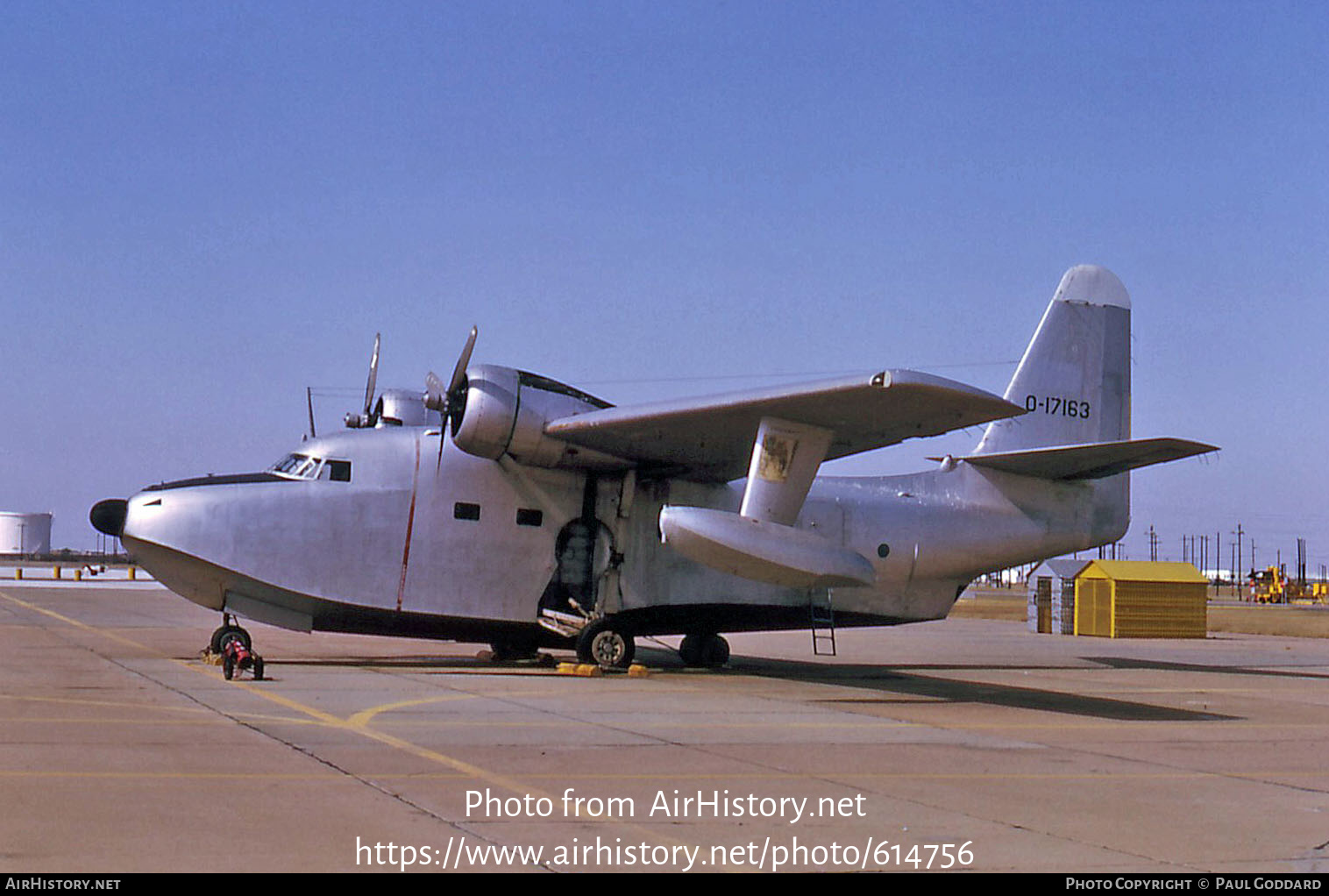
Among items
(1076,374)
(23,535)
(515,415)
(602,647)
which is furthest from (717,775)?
(23,535)

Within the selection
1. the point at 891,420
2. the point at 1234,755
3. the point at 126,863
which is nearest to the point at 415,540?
the point at 891,420

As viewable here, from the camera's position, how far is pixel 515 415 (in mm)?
18219

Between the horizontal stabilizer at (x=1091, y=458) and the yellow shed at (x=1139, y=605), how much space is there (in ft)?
59.3

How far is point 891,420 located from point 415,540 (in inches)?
275

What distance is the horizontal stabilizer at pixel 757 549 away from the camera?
15.7m

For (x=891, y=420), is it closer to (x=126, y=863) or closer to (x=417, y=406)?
(x=417, y=406)

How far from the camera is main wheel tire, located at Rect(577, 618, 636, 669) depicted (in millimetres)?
19203

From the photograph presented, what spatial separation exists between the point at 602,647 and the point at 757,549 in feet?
14.4

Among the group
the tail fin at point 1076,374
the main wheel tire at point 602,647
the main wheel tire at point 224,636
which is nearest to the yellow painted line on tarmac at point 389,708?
the main wheel tire at point 602,647

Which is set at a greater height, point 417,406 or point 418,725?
point 417,406

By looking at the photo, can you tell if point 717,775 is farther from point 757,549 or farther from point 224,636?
point 224,636

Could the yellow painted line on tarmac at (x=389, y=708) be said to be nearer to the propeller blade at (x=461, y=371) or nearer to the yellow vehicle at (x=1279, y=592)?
the propeller blade at (x=461, y=371)

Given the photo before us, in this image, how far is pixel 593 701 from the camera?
14.8 meters

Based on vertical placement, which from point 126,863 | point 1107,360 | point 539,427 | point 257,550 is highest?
point 1107,360
